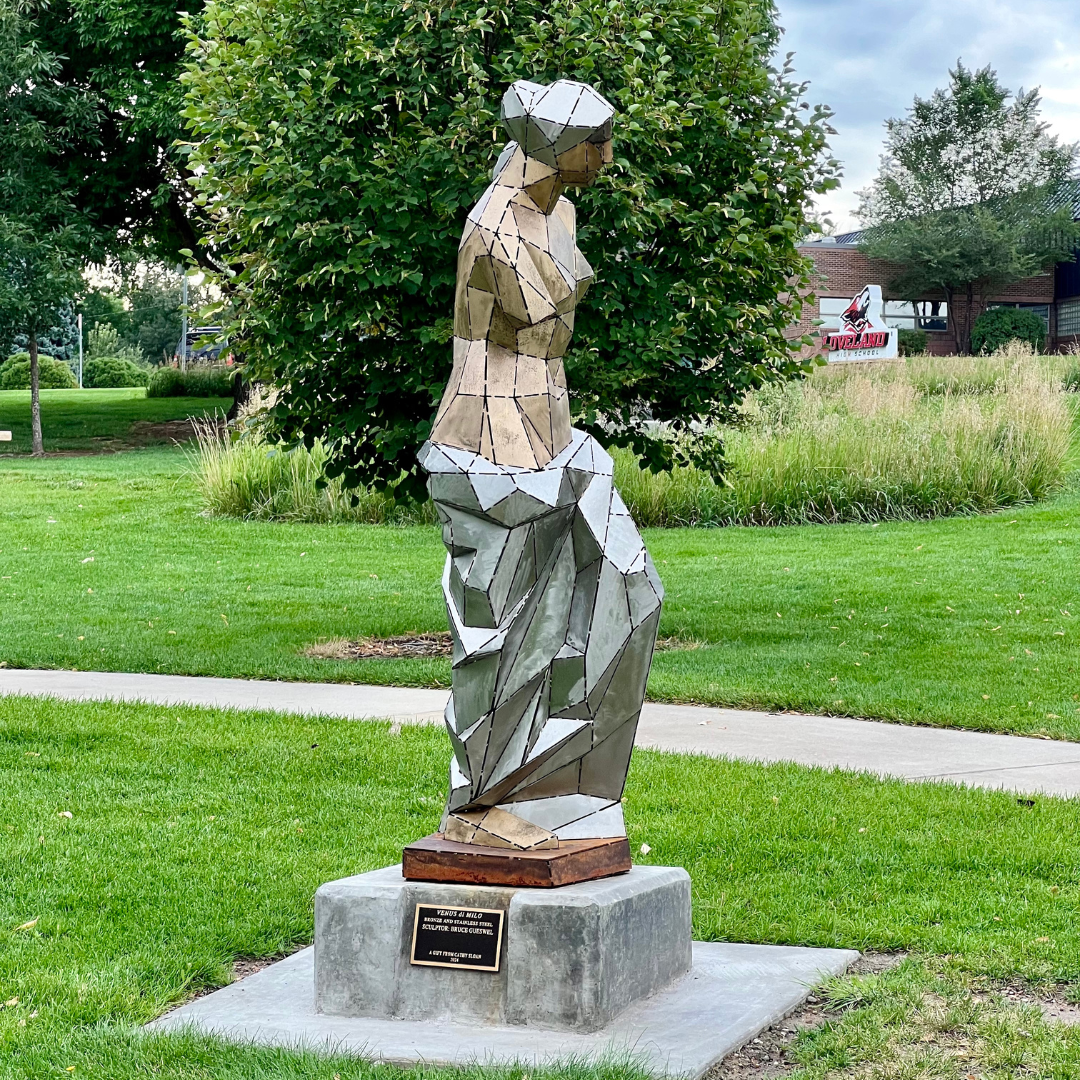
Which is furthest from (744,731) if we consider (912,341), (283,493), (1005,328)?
(912,341)

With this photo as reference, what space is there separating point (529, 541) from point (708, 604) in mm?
8106

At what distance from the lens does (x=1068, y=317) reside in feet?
158

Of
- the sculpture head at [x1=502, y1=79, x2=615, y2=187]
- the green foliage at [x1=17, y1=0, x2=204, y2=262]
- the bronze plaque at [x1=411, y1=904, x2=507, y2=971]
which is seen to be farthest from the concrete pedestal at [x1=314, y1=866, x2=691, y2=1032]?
the green foliage at [x1=17, y1=0, x2=204, y2=262]

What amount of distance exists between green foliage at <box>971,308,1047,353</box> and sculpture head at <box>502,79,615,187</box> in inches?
1520

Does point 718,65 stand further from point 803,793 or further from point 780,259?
point 803,793

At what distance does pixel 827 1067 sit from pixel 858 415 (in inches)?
627

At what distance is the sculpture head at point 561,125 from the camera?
472 cm

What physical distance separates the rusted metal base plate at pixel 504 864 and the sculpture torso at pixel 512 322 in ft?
3.95

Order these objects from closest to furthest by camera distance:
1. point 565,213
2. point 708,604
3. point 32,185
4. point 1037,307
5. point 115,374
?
point 565,213
point 708,604
point 32,185
point 1037,307
point 115,374

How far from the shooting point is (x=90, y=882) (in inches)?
237

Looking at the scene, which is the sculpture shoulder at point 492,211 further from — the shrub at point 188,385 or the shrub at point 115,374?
the shrub at point 115,374

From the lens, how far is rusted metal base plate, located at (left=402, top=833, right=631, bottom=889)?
4602 mm

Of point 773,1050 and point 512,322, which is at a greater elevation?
point 512,322

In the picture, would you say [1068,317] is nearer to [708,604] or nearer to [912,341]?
[912,341]
